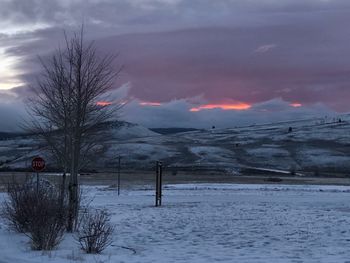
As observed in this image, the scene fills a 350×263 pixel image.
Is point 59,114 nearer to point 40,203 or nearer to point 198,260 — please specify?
point 40,203

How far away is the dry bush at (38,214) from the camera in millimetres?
12609

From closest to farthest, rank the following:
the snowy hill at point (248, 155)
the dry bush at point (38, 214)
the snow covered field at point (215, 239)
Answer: the snow covered field at point (215, 239) → the dry bush at point (38, 214) → the snowy hill at point (248, 155)

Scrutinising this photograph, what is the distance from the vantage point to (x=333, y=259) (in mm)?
11508

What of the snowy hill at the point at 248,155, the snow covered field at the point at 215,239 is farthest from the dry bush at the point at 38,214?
the snowy hill at the point at 248,155

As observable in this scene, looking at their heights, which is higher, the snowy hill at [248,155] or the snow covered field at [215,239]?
the snowy hill at [248,155]

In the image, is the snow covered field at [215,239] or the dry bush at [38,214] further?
the dry bush at [38,214]

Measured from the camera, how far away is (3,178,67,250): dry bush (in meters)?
12.6

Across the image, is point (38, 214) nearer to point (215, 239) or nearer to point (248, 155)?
point (215, 239)

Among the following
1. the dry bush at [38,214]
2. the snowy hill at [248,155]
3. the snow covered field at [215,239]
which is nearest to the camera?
the snow covered field at [215,239]

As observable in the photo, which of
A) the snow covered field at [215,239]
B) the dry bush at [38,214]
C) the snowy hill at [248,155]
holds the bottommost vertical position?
the snow covered field at [215,239]

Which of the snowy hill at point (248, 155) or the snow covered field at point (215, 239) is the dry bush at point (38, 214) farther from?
the snowy hill at point (248, 155)

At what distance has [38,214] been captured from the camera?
522 inches

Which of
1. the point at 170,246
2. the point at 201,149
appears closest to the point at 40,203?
the point at 170,246

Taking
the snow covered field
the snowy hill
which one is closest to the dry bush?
the snow covered field
